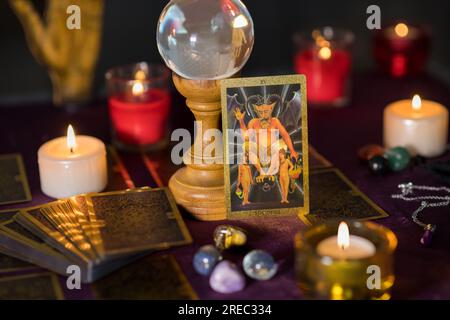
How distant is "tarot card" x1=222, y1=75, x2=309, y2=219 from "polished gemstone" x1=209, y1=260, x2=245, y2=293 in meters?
0.21

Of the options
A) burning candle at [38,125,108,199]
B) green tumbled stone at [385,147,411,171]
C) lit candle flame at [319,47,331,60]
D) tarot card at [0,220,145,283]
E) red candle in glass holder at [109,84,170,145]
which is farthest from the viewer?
lit candle flame at [319,47,331,60]

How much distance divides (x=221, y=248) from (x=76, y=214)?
24cm

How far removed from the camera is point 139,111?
5.66 feet

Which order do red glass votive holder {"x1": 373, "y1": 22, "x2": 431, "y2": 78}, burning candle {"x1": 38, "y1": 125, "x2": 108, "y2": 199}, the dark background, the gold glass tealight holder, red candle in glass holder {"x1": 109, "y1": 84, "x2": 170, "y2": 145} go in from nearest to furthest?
the gold glass tealight holder
burning candle {"x1": 38, "y1": 125, "x2": 108, "y2": 199}
red candle in glass holder {"x1": 109, "y1": 84, "x2": 170, "y2": 145}
red glass votive holder {"x1": 373, "y1": 22, "x2": 431, "y2": 78}
the dark background

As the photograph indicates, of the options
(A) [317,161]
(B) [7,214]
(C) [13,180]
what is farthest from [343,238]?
(C) [13,180]

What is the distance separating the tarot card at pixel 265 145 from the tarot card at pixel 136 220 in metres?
0.11

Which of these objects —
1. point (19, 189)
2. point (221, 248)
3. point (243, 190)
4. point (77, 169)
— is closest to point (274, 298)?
point (221, 248)

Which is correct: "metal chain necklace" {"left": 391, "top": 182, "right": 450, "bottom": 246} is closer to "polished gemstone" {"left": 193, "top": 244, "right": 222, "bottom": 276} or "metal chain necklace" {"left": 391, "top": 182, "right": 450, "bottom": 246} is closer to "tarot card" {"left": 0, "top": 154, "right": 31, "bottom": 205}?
"polished gemstone" {"left": 193, "top": 244, "right": 222, "bottom": 276}

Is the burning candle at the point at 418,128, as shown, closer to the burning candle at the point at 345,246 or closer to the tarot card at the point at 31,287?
the burning candle at the point at 345,246

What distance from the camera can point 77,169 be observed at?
1505 millimetres

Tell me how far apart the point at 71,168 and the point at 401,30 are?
39.1 inches

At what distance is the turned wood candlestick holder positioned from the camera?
1.42m

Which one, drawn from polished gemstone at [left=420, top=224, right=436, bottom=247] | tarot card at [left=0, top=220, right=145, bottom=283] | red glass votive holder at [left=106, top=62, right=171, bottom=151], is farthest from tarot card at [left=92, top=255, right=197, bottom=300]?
red glass votive holder at [left=106, top=62, right=171, bottom=151]

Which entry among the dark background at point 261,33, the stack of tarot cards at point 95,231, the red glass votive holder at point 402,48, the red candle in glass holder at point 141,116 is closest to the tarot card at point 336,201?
the stack of tarot cards at point 95,231
